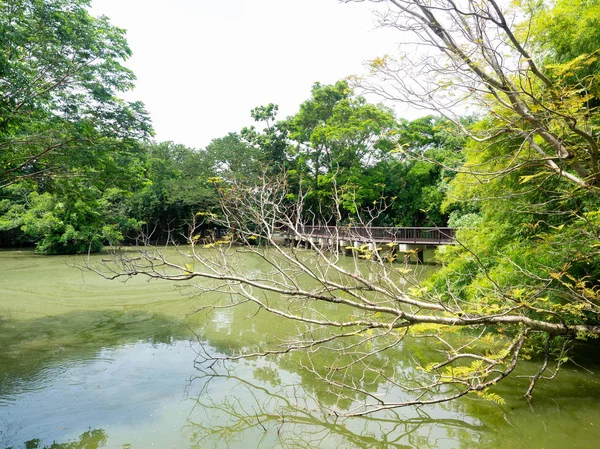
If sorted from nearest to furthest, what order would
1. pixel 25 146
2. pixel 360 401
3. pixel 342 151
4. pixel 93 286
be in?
1. pixel 360 401
2. pixel 25 146
3. pixel 93 286
4. pixel 342 151

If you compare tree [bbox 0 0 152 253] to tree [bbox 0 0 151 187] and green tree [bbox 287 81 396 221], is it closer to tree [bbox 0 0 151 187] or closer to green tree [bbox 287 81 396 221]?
tree [bbox 0 0 151 187]

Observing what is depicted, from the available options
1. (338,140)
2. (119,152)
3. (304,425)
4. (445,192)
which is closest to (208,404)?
(304,425)

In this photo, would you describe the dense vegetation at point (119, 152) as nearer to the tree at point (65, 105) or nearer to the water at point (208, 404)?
the tree at point (65, 105)

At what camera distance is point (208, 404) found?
4270mm

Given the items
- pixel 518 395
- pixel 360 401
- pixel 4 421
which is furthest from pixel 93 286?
pixel 518 395

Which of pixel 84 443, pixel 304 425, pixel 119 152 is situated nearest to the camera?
pixel 84 443

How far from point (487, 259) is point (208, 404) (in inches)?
191

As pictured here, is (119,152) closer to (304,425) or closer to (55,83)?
(55,83)

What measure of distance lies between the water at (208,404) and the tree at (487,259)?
0.84 feet

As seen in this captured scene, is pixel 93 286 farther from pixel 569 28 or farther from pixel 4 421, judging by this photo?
pixel 569 28

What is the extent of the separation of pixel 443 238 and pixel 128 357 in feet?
38.7

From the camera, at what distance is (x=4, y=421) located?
147 inches

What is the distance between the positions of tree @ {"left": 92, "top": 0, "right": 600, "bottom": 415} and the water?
0.26 metres

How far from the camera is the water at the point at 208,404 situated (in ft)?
11.7
